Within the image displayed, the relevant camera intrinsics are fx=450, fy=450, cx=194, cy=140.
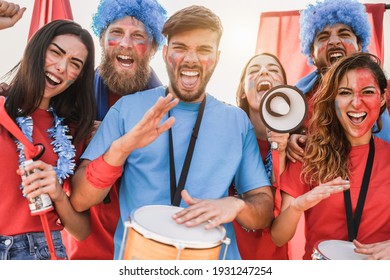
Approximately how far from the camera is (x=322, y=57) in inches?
130

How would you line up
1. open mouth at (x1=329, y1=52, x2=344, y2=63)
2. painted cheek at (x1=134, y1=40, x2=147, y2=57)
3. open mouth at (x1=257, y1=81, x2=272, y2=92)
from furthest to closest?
open mouth at (x1=329, y1=52, x2=344, y2=63) → painted cheek at (x1=134, y1=40, x2=147, y2=57) → open mouth at (x1=257, y1=81, x2=272, y2=92)

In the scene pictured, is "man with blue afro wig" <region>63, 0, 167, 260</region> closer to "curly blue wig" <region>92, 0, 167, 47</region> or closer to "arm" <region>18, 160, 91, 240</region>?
"curly blue wig" <region>92, 0, 167, 47</region>

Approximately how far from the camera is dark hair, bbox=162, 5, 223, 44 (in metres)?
2.44

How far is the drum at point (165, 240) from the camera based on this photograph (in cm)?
173

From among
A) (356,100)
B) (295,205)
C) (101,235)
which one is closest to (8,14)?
(101,235)

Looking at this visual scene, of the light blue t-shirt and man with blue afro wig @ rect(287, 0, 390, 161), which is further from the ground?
man with blue afro wig @ rect(287, 0, 390, 161)

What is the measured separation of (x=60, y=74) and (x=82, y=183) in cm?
64

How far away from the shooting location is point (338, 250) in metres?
2.11

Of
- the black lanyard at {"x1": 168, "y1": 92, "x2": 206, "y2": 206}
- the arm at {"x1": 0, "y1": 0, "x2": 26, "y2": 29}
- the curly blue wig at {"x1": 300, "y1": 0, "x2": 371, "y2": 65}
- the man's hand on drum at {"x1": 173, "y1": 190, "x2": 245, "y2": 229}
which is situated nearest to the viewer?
the man's hand on drum at {"x1": 173, "y1": 190, "x2": 245, "y2": 229}

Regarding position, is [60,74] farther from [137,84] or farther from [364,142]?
[364,142]

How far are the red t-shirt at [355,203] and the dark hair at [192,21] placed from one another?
0.88 metres

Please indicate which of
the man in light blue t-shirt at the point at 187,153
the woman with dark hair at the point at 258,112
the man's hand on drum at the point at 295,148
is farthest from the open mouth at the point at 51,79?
the man's hand on drum at the point at 295,148

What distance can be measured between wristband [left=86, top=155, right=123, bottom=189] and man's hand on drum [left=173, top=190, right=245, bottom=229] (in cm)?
33

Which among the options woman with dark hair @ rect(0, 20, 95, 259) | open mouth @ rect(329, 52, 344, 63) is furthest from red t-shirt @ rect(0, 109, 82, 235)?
open mouth @ rect(329, 52, 344, 63)
